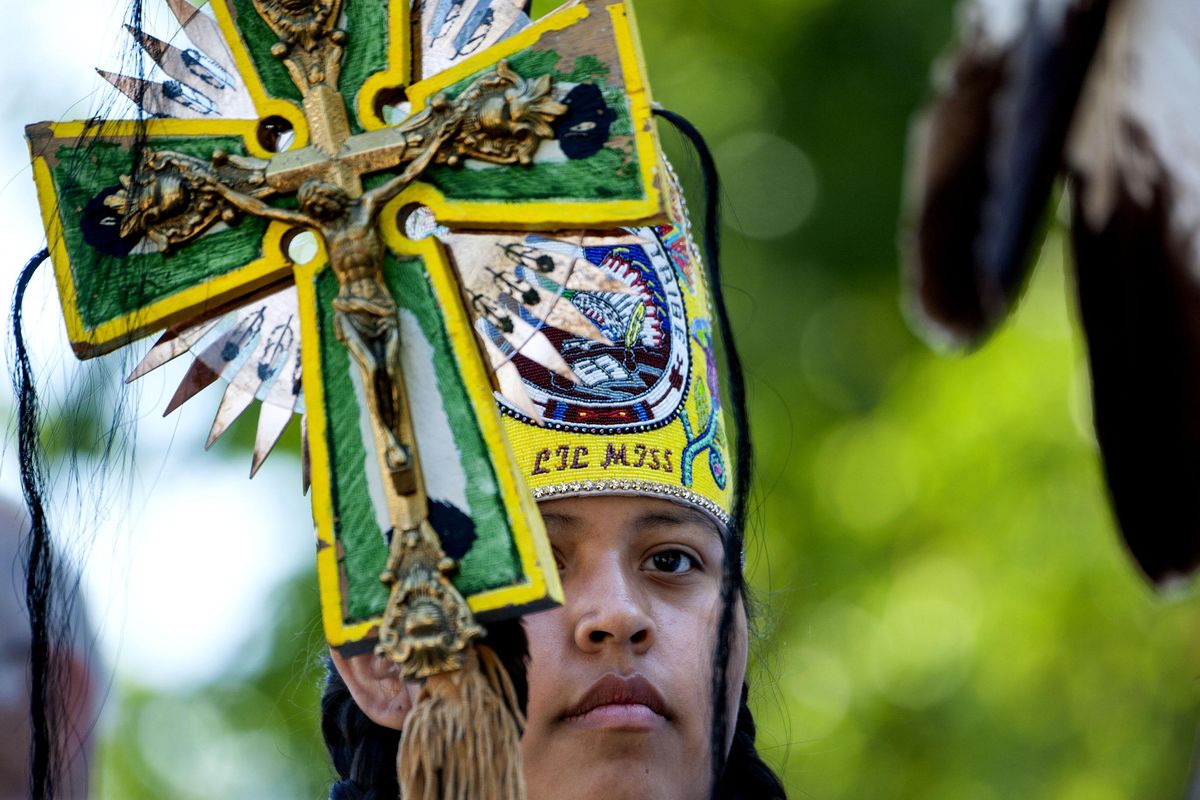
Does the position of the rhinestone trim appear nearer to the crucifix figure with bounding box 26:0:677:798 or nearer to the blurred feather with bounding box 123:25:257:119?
the crucifix figure with bounding box 26:0:677:798

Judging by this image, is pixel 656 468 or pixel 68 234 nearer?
pixel 68 234

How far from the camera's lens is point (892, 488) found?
4.93 m

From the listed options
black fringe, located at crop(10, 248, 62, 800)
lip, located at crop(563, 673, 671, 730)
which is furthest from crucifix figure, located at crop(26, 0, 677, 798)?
lip, located at crop(563, 673, 671, 730)

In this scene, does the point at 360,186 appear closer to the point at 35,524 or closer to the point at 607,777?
the point at 35,524

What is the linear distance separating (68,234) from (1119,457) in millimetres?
1190

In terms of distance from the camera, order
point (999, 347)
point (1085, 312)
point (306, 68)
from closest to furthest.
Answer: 1. point (1085, 312)
2. point (306, 68)
3. point (999, 347)

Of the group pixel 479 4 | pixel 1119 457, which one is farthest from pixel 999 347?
pixel 1119 457

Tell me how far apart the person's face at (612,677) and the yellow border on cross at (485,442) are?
A: 19.6 inches

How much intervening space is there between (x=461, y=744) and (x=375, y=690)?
61 centimetres

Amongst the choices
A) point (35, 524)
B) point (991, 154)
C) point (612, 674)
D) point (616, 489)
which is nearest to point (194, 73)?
point (35, 524)

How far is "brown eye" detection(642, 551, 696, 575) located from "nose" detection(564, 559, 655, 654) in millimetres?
81

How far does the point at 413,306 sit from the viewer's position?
1.77 metres

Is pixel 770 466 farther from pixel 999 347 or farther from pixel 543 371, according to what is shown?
pixel 543 371

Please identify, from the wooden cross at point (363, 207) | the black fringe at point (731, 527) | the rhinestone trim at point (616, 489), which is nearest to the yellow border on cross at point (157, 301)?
the wooden cross at point (363, 207)
